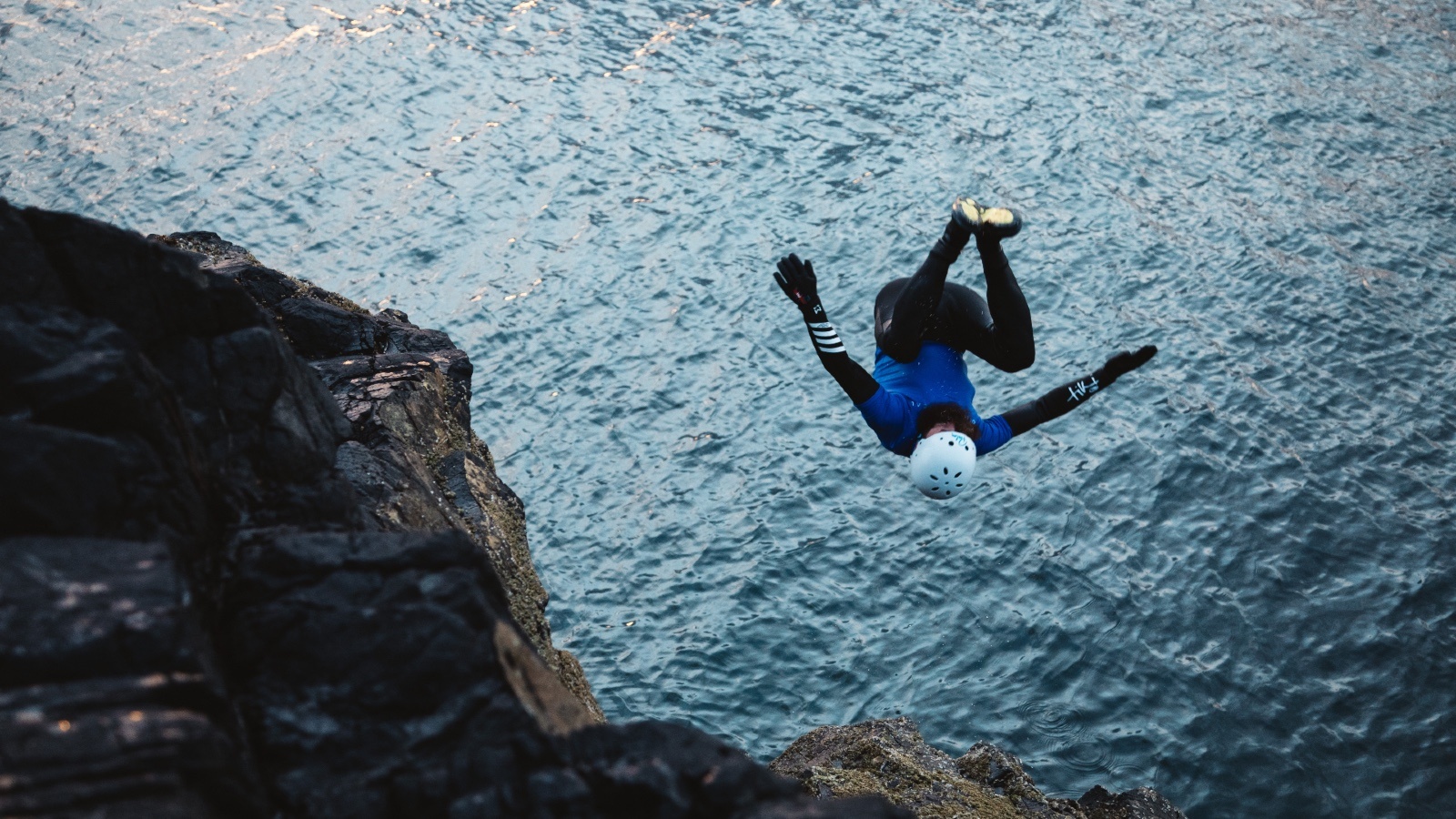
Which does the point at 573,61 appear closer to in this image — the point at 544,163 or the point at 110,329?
the point at 544,163

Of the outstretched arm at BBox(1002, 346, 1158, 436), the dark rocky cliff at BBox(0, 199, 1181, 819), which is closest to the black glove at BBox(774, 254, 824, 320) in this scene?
the outstretched arm at BBox(1002, 346, 1158, 436)

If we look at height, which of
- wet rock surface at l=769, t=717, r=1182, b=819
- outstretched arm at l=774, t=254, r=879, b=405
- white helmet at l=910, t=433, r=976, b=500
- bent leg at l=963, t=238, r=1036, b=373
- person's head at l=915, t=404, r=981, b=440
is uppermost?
outstretched arm at l=774, t=254, r=879, b=405

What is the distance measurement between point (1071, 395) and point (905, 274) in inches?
510

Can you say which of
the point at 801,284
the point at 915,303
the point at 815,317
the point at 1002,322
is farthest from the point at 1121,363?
the point at 801,284

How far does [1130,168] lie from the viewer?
23.6m

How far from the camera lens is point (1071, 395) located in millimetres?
9234

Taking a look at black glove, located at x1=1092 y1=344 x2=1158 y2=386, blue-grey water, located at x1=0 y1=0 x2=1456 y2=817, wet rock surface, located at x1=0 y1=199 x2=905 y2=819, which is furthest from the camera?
blue-grey water, located at x1=0 y1=0 x2=1456 y2=817

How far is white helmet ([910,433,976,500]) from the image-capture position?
28.6 feet

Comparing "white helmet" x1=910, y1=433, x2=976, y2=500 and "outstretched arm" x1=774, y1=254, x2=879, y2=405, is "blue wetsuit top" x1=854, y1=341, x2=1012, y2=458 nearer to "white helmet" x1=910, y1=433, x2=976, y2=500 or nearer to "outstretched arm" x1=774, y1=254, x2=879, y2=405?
"white helmet" x1=910, y1=433, x2=976, y2=500

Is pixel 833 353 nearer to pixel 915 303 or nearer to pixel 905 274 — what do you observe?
pixel 915 303

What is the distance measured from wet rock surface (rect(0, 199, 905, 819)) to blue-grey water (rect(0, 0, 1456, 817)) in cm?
988

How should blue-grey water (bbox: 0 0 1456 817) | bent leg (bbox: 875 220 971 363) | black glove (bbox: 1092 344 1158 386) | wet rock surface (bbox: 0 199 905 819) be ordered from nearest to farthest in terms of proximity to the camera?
wet rock surface (bbox: 0 199 905 819) < bent leg (bbox: 875 220 971 363) < black glove (bbox: 1092 344 1158 386) < blue-grey water (bbox: 0 0 1456 817)

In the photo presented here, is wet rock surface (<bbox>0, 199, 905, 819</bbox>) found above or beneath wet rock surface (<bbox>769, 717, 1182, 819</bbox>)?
above

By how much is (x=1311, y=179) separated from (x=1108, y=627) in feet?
40.3
